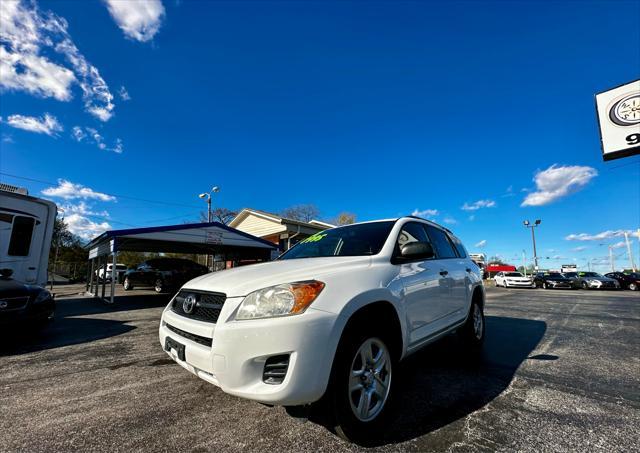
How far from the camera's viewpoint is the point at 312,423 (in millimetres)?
2389

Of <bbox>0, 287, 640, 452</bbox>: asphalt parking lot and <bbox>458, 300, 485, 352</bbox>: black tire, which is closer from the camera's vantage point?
<bbox>0, 287, 640, 452</bbox>: asphalt parking lot

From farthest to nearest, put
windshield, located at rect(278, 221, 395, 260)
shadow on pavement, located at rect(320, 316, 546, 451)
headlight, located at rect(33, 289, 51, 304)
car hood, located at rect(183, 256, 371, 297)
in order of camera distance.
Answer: headlight, located at rect(33, 289, 51, 304), windshield, located at rect(278, 221, 395, 260), shadow on pavement, located at rect(320, 316, 546, 451), car hood, located at rect(183, 256, 371, 297)

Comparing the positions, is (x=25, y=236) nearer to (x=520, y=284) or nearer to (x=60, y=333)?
(x=60, y=333)

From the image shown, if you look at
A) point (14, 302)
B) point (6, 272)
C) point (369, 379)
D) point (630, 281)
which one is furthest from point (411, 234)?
point (630, 281)

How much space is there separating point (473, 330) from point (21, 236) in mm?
9548

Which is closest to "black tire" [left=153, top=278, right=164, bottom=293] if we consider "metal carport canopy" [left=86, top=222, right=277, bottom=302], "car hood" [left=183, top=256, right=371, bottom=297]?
"metal carport canopy" [left=86, top=222, right=277, bottom=302]

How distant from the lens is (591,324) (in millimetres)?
6809

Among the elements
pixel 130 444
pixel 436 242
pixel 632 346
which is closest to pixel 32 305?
pixel 130 444

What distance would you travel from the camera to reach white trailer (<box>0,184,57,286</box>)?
22.8 ft

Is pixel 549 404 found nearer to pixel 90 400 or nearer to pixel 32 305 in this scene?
pixel 90 400

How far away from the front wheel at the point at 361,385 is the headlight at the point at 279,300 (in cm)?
39

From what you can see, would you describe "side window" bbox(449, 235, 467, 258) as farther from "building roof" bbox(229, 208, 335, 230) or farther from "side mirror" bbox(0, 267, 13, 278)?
"building roof" bbox(229, 208, 335, 230)

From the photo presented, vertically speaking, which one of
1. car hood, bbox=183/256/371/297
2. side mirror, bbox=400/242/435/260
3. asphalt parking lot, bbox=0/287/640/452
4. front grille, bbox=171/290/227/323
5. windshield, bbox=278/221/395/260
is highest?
windshield, bbox=278/221/395/260

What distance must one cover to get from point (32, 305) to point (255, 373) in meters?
5.20
